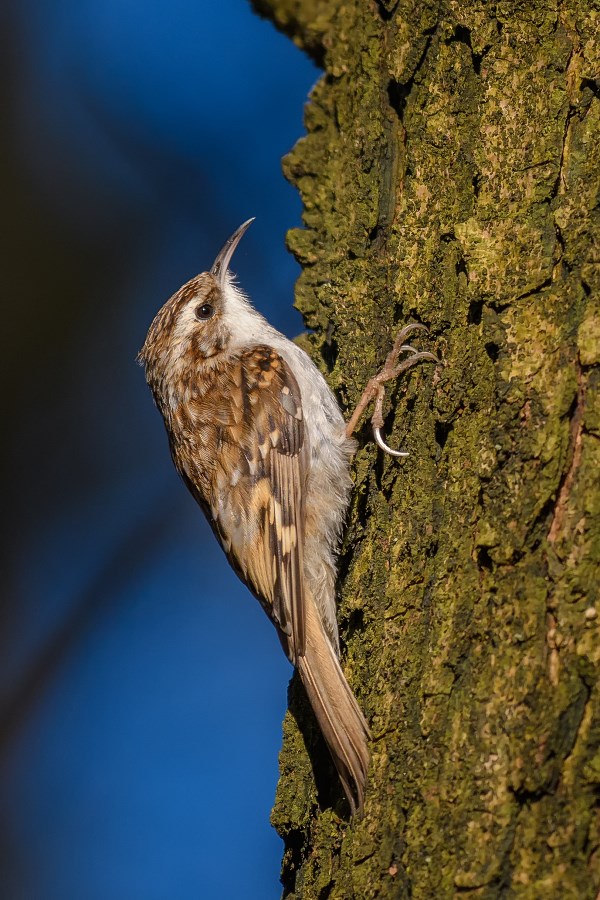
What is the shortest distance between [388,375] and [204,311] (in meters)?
1.00

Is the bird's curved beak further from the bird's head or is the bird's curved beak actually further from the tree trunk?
the tree trunk

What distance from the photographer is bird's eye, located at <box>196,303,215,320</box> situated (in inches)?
119

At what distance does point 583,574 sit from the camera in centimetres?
154

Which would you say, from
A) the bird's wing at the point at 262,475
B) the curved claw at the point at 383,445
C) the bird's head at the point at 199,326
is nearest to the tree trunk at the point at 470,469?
the curved claw at the point at 383,445

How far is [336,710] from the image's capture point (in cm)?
203

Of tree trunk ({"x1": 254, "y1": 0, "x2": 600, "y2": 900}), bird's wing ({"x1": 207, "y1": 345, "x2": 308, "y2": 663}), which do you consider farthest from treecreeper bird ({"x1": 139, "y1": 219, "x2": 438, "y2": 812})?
tree trunk ({"x1": 254, "y1": 0, "x2": 600, "y2": 900})

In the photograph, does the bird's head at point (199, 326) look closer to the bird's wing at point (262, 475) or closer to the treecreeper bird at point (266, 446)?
the treecreeper bird at point (266, 446)

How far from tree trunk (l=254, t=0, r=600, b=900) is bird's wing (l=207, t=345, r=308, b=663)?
0.79 ft

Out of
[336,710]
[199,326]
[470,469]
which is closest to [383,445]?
[470,469]

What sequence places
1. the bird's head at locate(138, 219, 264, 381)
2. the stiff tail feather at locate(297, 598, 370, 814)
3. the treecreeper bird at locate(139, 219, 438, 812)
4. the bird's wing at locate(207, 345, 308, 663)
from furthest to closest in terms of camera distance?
the bird's head at locate(138, 219, 264, 381) < the bird's wing at locate(207, 345, 308, 663) < the treecreeper bird at locate(139, 219, 438, 812) < the stiff tail feather at locate(297, 598, 370, 814)

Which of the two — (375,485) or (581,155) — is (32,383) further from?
(581,155)

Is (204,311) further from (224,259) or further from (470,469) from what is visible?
(470,469)

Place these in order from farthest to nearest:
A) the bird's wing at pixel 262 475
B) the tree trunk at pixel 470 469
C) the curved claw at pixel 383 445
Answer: the bird's wing at pixel 262 475, the curved claw at pixel 383 445, the tree trunk at pixel 470 469

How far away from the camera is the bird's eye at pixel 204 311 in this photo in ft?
9.95
